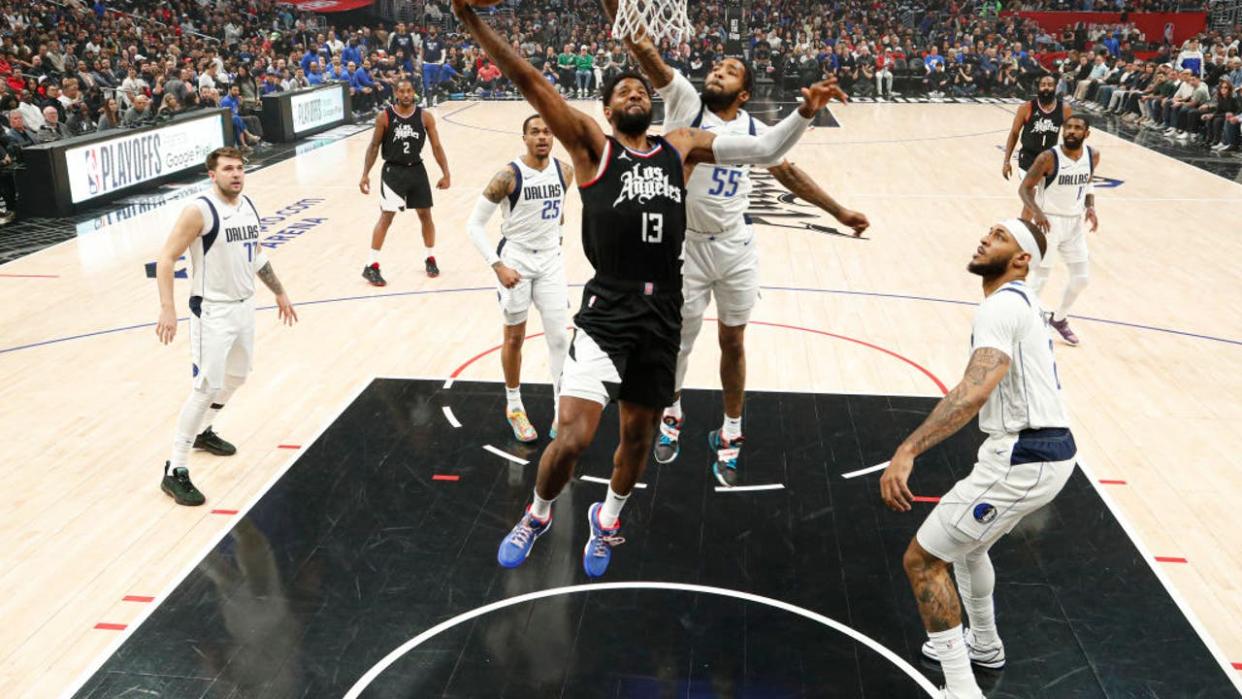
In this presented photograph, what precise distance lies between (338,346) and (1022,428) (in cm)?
605

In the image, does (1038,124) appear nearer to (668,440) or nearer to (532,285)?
(668,440)

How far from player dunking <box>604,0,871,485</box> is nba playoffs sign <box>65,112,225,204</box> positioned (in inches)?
414

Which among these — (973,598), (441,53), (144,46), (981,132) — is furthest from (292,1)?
(973,598)

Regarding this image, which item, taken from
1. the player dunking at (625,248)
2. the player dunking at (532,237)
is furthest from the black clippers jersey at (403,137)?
the player dunking at (625,248)

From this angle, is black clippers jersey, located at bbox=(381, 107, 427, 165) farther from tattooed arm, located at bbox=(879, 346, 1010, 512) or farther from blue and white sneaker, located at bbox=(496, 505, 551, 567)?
tattooed arm, located at bbox=(879, 346, 1010, 512)

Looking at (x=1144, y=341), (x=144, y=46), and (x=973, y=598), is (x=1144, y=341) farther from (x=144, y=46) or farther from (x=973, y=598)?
(x=144, y=46)

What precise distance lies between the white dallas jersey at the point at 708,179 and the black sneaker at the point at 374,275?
17.6 feet

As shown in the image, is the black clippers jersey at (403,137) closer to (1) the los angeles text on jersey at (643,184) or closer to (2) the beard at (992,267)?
(1) the los angeles text on jersey at (643,184)

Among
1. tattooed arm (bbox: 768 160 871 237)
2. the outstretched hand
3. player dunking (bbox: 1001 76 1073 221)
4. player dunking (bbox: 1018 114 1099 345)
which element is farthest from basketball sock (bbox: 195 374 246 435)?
player dunking (bbox: 1001 76 1073 221)

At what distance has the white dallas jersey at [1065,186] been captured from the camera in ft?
28.0

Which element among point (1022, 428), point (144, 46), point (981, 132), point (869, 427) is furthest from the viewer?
point (144, 46)

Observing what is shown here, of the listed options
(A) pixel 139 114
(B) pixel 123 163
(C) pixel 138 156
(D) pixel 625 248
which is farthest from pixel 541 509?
(A) pixel 139 114

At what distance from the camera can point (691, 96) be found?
18.6 ft

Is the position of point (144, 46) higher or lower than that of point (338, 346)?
higher
